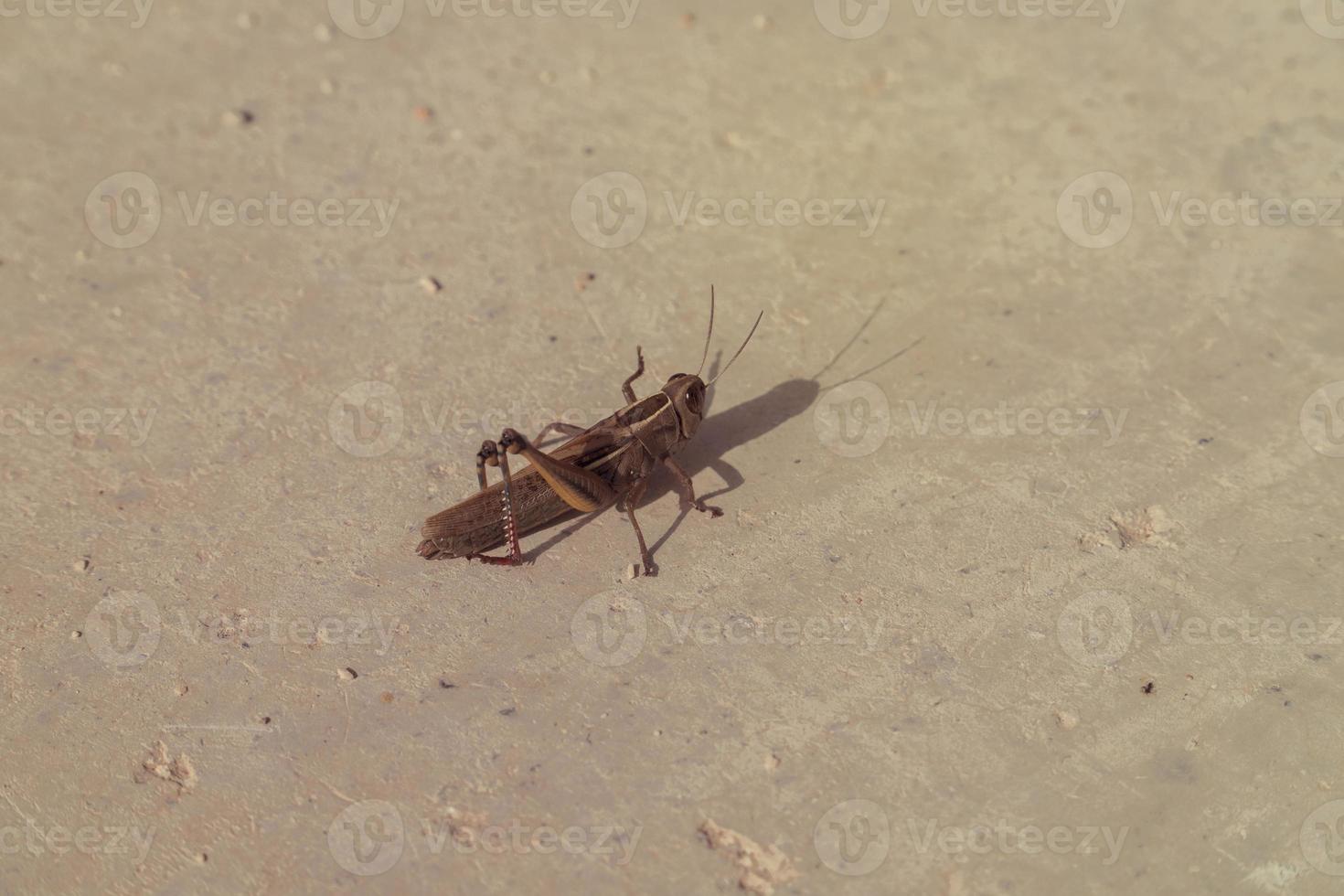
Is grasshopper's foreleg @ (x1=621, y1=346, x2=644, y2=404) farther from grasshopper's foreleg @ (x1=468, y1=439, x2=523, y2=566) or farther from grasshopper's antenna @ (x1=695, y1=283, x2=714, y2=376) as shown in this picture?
grasshopper's foreleg @ (x1=468, y1=439, x2=523, y2=566)

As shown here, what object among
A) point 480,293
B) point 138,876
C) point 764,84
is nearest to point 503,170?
point 480,293

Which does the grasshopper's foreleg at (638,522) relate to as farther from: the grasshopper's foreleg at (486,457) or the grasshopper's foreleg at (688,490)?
the grasshopper's foreleg at (486,457)

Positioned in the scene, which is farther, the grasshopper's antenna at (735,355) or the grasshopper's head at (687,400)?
the grasshopper's antenna at (735,355)

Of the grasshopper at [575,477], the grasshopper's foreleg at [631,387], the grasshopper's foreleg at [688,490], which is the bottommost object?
the grasshopper's foreleg at [688,490]

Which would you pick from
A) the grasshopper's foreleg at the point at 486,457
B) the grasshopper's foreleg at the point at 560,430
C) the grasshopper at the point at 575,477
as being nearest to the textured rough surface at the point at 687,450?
the grasshopper at the point at 575,477

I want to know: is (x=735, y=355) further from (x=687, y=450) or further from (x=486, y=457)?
(x=486, y=457)

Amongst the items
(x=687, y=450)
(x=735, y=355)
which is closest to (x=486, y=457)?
(x=687, y=450)

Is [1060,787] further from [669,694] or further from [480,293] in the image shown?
[480,293]

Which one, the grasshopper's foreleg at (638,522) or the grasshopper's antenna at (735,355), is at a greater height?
the grasshopper's antenna at (735,355)
